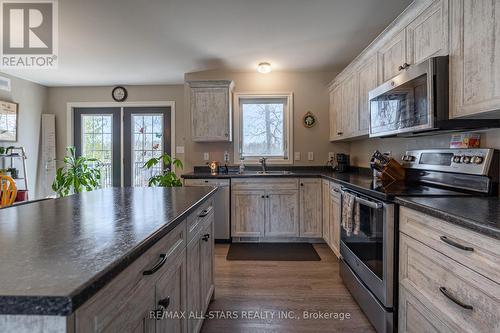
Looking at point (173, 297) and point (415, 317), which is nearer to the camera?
point (173, 297)

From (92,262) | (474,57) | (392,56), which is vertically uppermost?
(392,56)

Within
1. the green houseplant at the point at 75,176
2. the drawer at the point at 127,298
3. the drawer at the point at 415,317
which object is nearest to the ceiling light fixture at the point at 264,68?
the green houseplant at the point at 75,176

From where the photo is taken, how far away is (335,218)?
10.1ft

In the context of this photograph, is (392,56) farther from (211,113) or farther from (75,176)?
(75,176)

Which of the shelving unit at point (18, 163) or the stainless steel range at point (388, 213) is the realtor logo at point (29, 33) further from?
the stainless steel range at point (388, 213)

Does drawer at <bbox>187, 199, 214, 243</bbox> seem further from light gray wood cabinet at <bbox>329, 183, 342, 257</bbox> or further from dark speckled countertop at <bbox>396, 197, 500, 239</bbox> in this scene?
light gray wood cabinet at <bbox>329, 183, 342, 257</bbox>

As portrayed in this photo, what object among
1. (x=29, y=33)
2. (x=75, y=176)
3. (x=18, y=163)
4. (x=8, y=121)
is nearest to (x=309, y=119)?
(x=29, y=33)

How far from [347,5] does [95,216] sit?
2510mm

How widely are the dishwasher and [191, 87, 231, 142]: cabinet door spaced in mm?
634

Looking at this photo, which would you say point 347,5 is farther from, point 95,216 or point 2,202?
point 2,202

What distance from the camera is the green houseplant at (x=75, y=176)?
437cm

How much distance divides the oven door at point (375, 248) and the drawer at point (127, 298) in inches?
50.5

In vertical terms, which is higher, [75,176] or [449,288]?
[75,176]

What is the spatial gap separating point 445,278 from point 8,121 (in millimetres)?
5485
